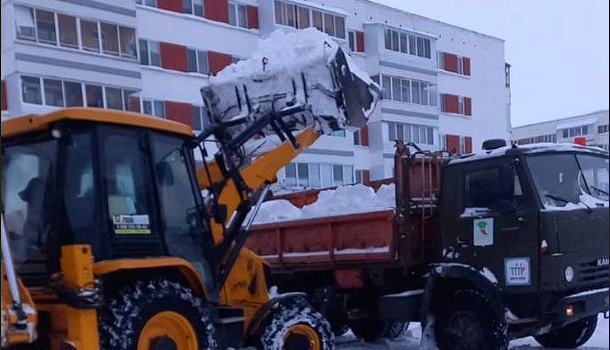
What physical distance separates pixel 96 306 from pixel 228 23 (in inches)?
853

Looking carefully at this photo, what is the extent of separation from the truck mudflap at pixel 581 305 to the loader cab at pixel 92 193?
11.8 feet

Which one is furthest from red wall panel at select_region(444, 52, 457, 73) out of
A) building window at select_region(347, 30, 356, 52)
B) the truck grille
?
the truck grille

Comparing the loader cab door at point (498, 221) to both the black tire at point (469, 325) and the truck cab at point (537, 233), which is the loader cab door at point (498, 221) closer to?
the truck cab at point (537, 233)

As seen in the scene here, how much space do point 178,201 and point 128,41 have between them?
14.9m

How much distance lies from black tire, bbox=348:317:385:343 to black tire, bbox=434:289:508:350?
160cm

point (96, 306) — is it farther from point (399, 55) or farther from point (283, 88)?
point (399, 55)

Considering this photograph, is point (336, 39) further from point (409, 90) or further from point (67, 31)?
point (409, 90)

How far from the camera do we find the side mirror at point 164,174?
19.3ft

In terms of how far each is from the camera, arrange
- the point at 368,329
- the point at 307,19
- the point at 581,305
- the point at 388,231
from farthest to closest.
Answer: the point at 307,19, the point at 368,329, the point at 388,231, the point at 581,305

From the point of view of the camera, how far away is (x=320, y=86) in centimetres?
710

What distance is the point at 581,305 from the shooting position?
691 centimetres

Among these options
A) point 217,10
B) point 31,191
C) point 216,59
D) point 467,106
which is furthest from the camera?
point 467,106

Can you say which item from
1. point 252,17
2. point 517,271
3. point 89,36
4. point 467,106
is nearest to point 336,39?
point 517,271

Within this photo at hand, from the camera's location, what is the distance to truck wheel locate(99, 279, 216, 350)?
5.20 meters
